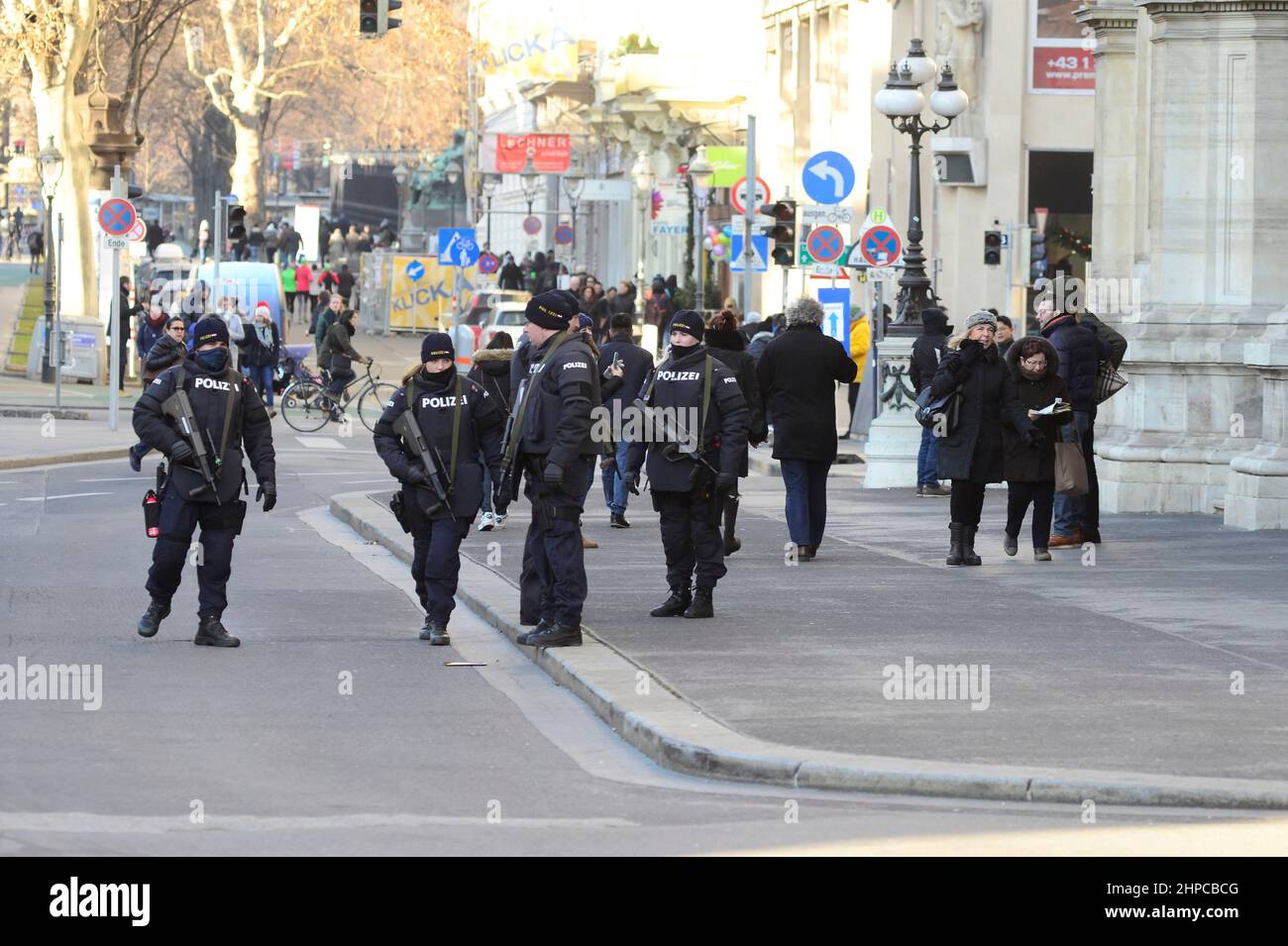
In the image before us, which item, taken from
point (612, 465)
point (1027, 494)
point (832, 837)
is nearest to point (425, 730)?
point (832, 837)

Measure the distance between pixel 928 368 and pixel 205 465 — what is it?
10.4 metres

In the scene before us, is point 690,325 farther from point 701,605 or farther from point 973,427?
point 973,427

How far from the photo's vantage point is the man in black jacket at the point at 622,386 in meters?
19.1

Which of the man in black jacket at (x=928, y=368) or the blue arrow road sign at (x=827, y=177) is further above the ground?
the blue arrow road sign at (x=827, y=177)

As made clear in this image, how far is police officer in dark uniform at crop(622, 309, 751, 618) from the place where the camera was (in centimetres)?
1346

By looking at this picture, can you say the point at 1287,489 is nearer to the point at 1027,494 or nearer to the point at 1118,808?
the point at 1027,494

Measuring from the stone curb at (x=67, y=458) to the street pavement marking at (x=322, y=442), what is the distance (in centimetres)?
339

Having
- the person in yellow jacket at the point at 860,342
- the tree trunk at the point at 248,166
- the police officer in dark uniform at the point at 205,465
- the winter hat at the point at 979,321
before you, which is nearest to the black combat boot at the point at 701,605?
the police officer in dark uniform at the point at 205,465

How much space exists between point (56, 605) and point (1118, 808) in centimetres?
782

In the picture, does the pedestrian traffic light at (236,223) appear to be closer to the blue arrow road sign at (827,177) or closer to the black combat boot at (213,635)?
the blue arrow road sign at (827,177)

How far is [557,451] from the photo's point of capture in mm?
12227

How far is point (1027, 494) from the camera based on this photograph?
16.8 meters

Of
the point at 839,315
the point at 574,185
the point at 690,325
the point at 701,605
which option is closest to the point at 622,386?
the point at 690,325
